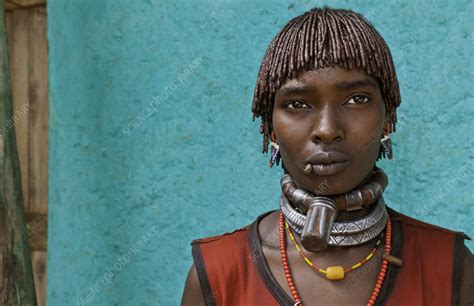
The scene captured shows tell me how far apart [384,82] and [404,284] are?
1.46 feet

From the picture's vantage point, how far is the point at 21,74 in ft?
11.1

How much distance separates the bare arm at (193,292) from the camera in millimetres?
1796

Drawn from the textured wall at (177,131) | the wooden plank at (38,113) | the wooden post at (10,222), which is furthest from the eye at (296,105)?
the wooden plank at (38,113)

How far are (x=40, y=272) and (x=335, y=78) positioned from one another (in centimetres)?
219

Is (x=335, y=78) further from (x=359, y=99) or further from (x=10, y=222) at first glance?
(x=10, y=222)

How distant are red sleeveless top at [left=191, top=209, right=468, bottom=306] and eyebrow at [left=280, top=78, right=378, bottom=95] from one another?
36 centimetres

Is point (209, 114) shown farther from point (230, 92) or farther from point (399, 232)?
point (399, 232)

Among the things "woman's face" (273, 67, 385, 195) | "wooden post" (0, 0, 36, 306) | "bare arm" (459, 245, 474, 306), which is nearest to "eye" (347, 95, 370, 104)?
"woman's face" (273, 67, 385, 195)

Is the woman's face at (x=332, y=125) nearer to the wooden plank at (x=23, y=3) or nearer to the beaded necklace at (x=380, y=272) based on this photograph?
the beaded necklace at (x=380, y=272)

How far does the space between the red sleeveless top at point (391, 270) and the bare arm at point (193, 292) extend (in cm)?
1

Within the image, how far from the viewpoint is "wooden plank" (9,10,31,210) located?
3350 mm

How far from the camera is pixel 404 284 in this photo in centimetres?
169

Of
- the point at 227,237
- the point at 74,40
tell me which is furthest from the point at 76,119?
the point at 227,237

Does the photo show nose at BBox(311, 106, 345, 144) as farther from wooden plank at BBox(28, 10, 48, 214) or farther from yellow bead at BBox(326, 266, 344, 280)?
wooden plank at BBox(28, 10, 48, 214)
